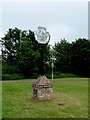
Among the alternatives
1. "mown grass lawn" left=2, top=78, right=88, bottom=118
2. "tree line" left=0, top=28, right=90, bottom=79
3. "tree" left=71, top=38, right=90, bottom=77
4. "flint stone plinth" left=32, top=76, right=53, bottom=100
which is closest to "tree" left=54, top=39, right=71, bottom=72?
"tree line" left=0, top=28, right=90, bottom=79

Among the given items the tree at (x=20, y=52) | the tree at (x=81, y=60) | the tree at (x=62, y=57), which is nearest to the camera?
the tree at (x=20, y=52)

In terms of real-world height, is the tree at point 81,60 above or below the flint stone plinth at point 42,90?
above

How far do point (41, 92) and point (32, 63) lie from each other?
4109cm

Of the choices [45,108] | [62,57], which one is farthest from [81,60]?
[45,108]

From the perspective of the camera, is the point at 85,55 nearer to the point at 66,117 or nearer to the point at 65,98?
the point at 65,98

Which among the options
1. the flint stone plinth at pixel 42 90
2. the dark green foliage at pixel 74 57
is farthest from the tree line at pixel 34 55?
the flint stone plinth at pixel 42 90

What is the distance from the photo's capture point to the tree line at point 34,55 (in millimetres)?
58250

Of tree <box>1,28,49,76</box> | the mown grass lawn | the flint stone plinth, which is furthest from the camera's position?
tree <box>1,28,49,76</box>

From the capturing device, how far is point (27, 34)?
211 feet

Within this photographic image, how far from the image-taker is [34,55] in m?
57.9

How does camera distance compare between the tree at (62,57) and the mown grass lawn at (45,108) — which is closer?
the mown grass lawn at (45,108)

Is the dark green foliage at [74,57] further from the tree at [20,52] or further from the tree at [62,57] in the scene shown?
the tree at [20,52]

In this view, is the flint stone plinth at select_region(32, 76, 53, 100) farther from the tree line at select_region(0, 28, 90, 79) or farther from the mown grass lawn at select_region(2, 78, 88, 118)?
the tree line at select_region(0, 28, 90, 79)

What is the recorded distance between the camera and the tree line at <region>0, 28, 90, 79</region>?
58.2 metres
